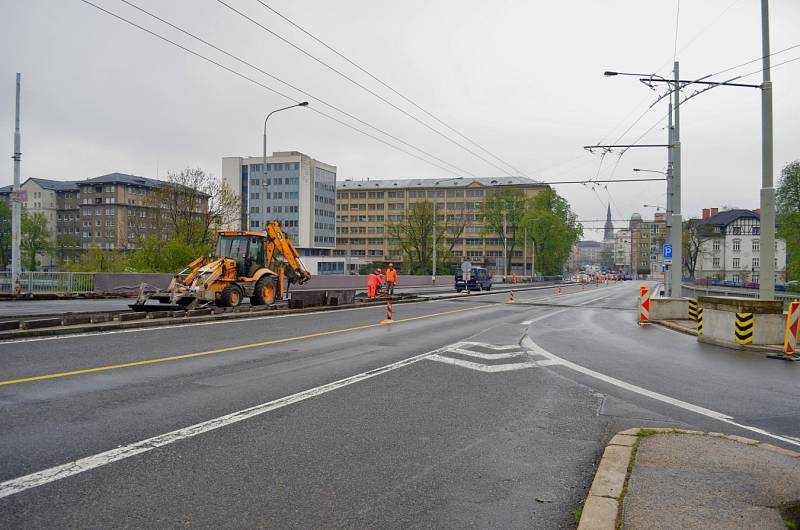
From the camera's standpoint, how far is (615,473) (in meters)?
4.32

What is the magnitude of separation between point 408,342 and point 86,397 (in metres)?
7.21

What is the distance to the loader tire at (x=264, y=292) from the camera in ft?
67.7

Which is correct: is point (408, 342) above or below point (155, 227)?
below

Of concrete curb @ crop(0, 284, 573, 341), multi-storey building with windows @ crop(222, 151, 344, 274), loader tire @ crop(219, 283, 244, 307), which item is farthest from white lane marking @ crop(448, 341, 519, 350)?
multi-storey building with windows @ crop(222, 151, 344, 274)

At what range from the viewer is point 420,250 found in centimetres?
7619

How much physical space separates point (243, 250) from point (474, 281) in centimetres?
3340

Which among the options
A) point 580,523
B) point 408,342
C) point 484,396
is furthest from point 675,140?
point 580,523

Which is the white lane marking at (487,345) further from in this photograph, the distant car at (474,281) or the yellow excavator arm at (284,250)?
the distant car at (474,281)

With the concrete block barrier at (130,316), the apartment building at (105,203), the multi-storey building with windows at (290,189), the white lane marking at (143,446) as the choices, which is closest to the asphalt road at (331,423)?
the white lane marking at (143,446)

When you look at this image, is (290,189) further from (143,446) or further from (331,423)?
(143,446)

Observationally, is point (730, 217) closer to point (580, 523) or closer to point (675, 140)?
point (675, 140)

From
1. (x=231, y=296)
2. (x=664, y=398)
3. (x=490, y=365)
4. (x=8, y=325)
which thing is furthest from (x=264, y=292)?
(x=664, y=398)

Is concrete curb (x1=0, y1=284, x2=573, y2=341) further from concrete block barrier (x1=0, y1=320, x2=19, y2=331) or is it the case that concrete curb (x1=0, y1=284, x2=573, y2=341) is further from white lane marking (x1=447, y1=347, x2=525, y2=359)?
white lane marking (x1=447, y1=347, x2=525, y2=359)

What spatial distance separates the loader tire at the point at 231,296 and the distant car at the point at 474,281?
32.2 m
